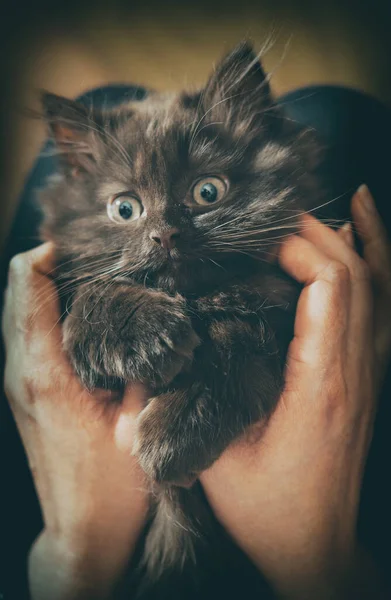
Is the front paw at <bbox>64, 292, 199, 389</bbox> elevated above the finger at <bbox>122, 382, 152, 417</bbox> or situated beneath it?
elevated above

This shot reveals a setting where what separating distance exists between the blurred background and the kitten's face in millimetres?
74

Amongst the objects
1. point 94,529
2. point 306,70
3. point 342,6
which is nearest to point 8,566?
point 94,529

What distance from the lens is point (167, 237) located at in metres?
1.05

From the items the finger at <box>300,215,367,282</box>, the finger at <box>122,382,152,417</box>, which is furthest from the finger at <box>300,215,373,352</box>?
the finger at <box>122,382,152,417</box>

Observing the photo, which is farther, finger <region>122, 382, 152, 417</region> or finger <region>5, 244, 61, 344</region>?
finger <region>5, 244, 61, 344</region>

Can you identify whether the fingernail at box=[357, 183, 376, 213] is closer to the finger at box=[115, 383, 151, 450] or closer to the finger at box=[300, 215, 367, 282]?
the finger at box=[300, 215, 367, 282]

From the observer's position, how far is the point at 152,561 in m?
1.18

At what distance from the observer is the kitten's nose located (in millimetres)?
1049

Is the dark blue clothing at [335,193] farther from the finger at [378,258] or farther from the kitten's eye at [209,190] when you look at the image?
the kitten's eye at [209,190]

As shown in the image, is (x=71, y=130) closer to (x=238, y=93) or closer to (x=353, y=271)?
(x=238, y=93)

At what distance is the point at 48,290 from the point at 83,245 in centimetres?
15

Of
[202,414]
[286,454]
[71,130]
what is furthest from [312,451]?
[71,130]

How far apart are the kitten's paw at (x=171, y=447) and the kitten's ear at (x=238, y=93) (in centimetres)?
67

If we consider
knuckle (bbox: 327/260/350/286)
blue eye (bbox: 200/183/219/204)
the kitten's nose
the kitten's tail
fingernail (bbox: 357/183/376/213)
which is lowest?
the kitten's tail
